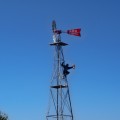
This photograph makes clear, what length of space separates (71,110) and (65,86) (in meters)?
4.44

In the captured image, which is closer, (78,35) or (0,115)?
(78,35)

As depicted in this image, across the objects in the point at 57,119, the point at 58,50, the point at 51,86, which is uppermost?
the point at 58,50

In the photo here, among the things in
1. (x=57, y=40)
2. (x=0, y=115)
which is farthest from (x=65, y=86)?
(x=0, y=115)

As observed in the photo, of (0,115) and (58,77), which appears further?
(0,115)

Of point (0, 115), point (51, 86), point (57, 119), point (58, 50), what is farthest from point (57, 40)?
point (0, 115)

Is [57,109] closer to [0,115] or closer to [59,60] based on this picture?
[59,60]

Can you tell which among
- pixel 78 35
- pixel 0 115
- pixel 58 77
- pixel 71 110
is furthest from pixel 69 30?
pixel 0 115

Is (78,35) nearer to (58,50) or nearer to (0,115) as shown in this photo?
(58,50)

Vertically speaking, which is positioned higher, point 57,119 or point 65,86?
point 65,86

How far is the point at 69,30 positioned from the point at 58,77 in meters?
8.97

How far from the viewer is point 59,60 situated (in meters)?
88.2

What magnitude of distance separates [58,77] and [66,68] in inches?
94.1

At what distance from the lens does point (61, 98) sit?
85938mm

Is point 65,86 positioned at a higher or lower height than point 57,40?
lower
